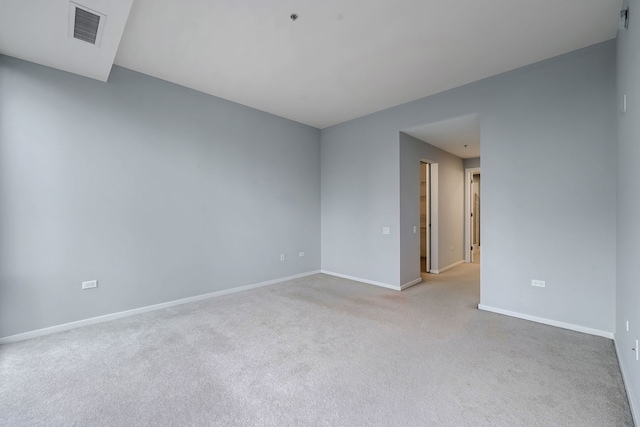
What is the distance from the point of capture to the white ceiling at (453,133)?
4.09 metres

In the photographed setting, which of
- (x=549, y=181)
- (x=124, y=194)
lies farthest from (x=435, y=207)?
(x=124, y=194)

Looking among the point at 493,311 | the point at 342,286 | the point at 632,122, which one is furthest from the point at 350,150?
the point at 632,122

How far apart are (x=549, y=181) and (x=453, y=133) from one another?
5.95ft

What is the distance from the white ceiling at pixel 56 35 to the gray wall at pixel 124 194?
227mm

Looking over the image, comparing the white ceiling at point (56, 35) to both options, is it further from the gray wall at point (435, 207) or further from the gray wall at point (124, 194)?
the gray wall at point (435, 207)

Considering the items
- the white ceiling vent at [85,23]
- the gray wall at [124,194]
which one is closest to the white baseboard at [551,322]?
the gray wall at [124,194]

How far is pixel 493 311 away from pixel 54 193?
5378 mm

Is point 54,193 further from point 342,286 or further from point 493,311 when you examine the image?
point 493,311

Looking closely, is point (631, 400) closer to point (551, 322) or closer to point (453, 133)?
point (551, 322)

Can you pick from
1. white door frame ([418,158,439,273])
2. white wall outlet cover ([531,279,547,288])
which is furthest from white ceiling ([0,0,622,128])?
white wall outlet cover ([531,279,547,288])

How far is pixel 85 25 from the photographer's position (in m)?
2.39

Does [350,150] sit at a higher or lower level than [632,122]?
higher

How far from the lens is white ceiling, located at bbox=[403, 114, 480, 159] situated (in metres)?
4.09

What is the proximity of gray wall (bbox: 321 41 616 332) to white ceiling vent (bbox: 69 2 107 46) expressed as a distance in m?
3.95
